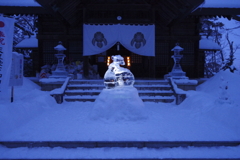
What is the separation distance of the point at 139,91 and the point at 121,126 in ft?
12.5

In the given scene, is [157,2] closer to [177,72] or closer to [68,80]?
[177,72]

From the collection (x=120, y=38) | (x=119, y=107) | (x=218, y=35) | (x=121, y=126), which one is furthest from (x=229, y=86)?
(x=218, y=35)

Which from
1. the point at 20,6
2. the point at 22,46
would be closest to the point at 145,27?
the point at 20,6

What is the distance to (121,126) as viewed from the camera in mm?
4684

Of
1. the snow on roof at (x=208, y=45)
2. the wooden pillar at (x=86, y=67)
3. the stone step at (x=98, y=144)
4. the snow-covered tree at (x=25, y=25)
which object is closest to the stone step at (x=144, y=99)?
the wooden pillar at (x=86, y=67)

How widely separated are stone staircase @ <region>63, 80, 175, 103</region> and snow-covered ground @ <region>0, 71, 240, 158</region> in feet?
3.51

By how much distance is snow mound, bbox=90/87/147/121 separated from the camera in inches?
203

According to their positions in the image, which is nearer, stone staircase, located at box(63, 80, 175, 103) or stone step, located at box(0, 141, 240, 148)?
stone step, located at box(0, 141, 240, 148)

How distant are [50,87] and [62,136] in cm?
509

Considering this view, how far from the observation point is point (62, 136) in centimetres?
400

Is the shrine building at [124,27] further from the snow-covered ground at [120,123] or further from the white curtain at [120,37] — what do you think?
the snow-covered ground at [120,123]

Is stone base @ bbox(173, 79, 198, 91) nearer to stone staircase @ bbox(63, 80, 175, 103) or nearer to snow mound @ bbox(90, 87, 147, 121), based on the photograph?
stone staircase @ bbox(63, 80, 175, 103)

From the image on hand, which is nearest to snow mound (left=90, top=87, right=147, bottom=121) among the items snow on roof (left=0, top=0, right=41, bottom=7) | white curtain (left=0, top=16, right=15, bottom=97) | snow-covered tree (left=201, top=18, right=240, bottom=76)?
white curtain (left=0, top=16, right=15, bottom=97)

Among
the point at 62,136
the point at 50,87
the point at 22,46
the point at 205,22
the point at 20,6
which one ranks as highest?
A: the point at 205,22
